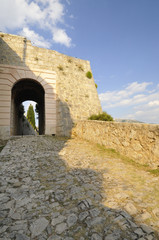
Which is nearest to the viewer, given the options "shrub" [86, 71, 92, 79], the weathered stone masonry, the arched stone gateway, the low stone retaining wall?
the low stone retaining wall

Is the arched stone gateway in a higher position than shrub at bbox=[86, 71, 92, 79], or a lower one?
lower

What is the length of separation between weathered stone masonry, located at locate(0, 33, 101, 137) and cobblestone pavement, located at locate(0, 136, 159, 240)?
655 cm

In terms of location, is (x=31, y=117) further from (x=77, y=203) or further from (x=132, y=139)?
(x=77, y=203)

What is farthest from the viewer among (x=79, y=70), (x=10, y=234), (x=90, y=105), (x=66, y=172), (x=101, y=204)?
(x=79, y=70)

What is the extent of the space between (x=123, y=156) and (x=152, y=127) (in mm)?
1785

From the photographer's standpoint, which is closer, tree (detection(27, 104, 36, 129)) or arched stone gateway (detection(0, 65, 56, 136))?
arched stone gateway (detection(0, 65, 56, 136))

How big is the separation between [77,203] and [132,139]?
3375 mm

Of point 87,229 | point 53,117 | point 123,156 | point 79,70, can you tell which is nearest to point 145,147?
point 123,156

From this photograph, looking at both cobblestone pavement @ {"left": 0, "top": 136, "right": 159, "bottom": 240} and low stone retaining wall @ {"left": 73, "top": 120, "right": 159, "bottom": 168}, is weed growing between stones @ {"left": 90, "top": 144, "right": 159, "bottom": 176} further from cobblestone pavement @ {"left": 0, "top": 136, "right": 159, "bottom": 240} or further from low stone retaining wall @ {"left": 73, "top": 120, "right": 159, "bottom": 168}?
cobblestone pavement @ {"left": 0, "top": 136, "right": 159, "bottom": 240}

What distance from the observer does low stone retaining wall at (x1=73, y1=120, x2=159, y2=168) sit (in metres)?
4.02

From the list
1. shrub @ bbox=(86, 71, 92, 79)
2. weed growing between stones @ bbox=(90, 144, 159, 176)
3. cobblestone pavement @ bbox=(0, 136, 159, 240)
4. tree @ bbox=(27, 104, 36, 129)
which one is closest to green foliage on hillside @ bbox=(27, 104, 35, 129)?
tree @ bbox=(27, 104, 36, 129)

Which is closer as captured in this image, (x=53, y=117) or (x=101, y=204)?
(x=101, y=204)

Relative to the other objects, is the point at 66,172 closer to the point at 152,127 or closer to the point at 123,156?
the point at 123,156

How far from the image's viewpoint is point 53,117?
1064 cm
